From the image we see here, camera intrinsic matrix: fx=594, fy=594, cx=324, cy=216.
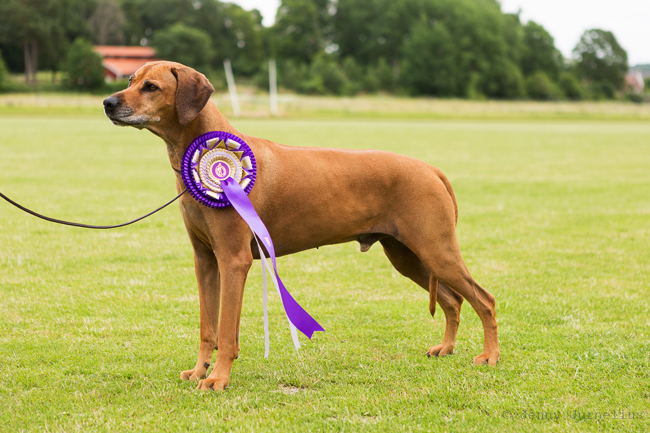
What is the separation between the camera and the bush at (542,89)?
11394cm

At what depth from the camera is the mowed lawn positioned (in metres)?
3.98

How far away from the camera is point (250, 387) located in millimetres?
4410

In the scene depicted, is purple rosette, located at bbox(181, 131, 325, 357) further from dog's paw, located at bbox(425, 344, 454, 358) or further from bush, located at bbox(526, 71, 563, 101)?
bush, located at bbox(526, 71, 563, 101)

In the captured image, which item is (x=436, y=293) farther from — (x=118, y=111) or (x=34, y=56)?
(x=34, y=56)

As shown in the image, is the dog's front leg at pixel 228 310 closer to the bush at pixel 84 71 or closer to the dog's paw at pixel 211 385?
the dog's paw at pixel 211 385

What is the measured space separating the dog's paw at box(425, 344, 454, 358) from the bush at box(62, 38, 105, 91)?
90.0m

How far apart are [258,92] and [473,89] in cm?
3840

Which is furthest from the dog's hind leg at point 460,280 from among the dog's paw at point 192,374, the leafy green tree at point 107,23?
the leafy green tree at point 107,23

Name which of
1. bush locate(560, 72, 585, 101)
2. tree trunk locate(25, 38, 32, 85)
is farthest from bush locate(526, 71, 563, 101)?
tree trunk locate(25, 38, 32, 85)

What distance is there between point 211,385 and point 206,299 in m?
0.66

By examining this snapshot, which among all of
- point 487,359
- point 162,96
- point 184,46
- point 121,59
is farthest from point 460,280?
point 121,59

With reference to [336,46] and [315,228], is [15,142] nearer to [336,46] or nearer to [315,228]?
[315,228]

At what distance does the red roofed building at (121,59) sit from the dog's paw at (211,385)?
326 feet

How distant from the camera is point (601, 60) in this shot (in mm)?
130375
